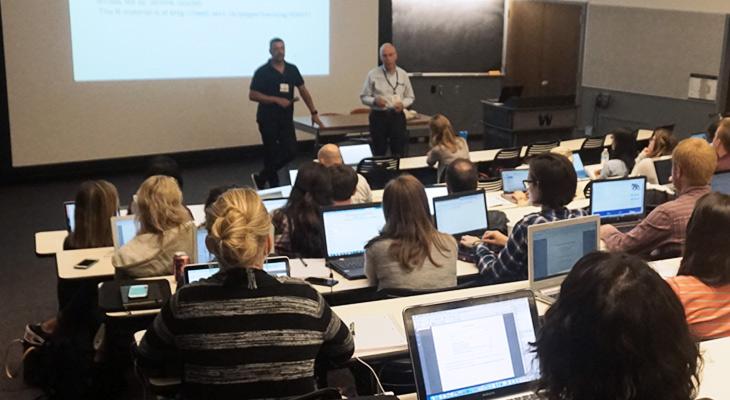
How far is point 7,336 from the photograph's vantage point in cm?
496

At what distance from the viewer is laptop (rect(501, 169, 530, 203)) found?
20.6ft

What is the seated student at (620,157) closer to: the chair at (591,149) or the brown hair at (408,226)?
the chair at (591,149)

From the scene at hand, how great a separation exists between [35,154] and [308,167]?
583cm

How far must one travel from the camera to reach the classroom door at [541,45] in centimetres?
1277

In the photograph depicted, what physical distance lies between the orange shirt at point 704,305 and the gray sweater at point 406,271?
3.75 ft

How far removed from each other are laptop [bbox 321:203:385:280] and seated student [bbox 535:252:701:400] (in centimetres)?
265

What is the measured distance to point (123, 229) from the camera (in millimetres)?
4246

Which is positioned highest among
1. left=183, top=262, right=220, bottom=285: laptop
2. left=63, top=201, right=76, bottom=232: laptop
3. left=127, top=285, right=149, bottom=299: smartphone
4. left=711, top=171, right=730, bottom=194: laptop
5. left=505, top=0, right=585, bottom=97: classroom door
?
left=505, top=0, right=585, bottom=97: classroom door

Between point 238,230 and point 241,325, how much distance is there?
284 millimetres

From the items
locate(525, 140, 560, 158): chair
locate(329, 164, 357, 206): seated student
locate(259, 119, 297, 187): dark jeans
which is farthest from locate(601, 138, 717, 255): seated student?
locate(259, 119, 297, 187): dark jeans

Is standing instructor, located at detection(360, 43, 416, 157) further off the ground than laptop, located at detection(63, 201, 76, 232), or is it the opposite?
standing instructor, located at detection(360, 43, 416, 157)

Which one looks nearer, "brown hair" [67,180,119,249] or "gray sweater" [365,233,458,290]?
"gray sweater" [365,233,458,290]

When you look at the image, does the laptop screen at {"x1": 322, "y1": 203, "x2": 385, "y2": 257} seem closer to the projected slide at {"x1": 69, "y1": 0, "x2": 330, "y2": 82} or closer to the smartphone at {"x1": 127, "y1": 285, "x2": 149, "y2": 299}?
the smartphone at {"x1": 127, "y1": 285, "x2": 149, "y2": 299}

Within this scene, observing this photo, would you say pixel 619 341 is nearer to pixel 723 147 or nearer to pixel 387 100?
pixel 723 147
